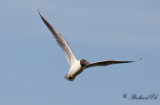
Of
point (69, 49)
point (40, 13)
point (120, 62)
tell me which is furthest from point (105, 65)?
point (40, 13)

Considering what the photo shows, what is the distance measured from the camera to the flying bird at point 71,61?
75.6 ft

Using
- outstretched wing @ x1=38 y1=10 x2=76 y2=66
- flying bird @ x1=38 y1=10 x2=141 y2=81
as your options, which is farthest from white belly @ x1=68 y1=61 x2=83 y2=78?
outstretched wing @ x1=38 y1=10 x2=76 y2=66

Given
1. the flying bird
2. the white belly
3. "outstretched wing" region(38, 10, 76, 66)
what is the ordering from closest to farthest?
the flying bird → the white belly → "outstretched wing" region(38, 10, 76, 66)

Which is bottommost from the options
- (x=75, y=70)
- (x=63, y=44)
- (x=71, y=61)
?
(x=75, y=70)

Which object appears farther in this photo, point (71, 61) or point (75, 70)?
point (71, 61)

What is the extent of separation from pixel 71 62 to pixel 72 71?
0.79 metres

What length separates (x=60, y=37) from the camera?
24297 mm

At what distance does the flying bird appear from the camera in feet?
75.6

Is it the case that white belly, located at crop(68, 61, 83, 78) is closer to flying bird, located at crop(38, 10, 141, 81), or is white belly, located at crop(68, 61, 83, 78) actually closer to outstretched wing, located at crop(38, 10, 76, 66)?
flying bird, located at crop(38, 10, 141, 81)

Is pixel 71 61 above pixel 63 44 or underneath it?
underneath

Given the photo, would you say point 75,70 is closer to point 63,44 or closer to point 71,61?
point 71,61

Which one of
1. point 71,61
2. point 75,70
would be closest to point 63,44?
point 71,61

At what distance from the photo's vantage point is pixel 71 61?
24.5m

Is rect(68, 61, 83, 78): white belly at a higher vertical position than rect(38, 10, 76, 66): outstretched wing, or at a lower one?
lower
